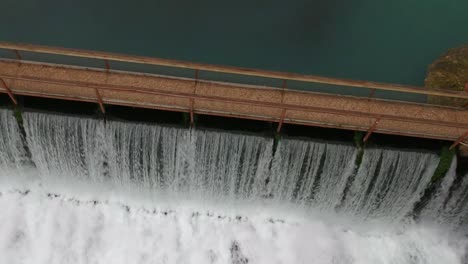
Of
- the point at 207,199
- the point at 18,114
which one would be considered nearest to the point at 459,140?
the point at 207,199

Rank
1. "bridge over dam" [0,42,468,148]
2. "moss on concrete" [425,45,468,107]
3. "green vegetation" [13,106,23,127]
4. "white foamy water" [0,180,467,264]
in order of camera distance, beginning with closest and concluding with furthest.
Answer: "bridge over dam" [0,42,468,148] → "green vegetation" [13,106,23,127] → "white foamy water" [0,180,467,264] → "moss on concrete" [425,45,468,107]

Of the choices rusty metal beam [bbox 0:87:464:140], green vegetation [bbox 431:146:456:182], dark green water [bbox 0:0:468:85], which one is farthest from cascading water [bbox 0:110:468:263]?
dark green water [bbox 0:0:468:85]

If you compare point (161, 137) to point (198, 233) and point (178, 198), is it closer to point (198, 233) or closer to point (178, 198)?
point (178, 198)

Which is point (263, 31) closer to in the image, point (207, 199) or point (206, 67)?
point (206, 67)

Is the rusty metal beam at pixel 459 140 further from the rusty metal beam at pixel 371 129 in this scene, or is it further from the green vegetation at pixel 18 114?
the green vegetation at pixel 18 114

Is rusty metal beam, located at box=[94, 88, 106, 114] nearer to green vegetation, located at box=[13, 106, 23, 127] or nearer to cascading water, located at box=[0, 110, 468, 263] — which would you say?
cascading water, located at box=[0, 110, 468, 263]

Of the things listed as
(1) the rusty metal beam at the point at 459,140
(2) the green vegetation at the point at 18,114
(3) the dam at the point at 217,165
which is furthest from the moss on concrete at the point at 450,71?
(2) the green vegetation at the point at 18,114

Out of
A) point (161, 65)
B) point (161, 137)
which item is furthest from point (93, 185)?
point (161, 65)

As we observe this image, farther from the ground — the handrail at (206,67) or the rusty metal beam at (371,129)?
the handrail at (206,67)
